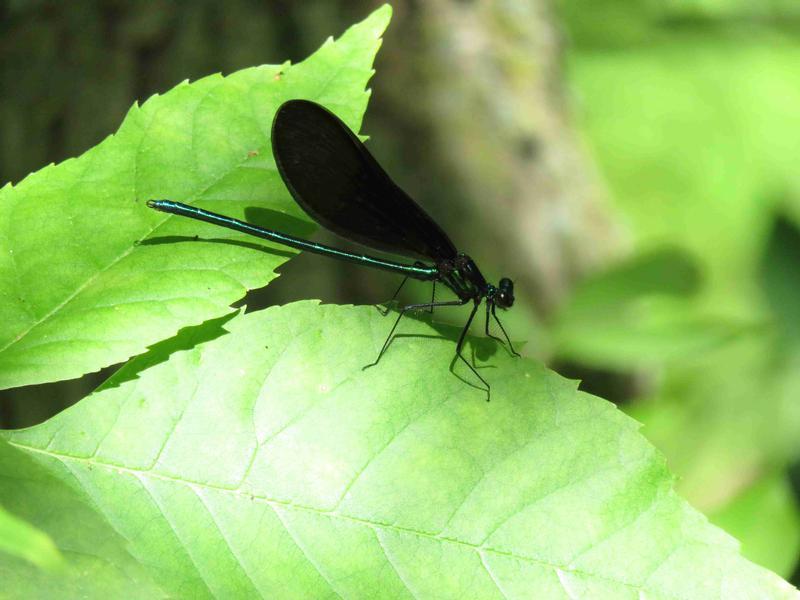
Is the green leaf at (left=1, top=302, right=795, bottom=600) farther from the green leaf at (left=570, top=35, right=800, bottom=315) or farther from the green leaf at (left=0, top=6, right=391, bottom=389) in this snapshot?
the green leaf at (left=570, top=35, right=800, bottom=315)

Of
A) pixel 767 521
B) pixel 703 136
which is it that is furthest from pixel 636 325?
pixel 703 136

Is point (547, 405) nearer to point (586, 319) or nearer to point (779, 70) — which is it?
point (586, 319)

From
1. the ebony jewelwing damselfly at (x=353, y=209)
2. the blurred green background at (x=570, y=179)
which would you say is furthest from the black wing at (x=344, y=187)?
the blurred green background at (x=570, y=179)

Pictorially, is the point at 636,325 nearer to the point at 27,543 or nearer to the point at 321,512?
the point at 321,512

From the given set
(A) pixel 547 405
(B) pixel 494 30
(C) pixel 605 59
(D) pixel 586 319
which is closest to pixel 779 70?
(C) pixel 605 59

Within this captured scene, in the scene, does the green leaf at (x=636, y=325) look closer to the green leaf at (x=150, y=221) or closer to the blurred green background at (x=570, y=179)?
the blurred green background at (x=570, y=179)

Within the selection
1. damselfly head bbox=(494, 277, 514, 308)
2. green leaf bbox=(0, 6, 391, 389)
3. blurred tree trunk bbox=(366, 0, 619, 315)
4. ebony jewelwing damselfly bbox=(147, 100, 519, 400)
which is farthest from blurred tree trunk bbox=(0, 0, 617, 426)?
Answer: green leaf bbox=(0, 6, 391, 389)
